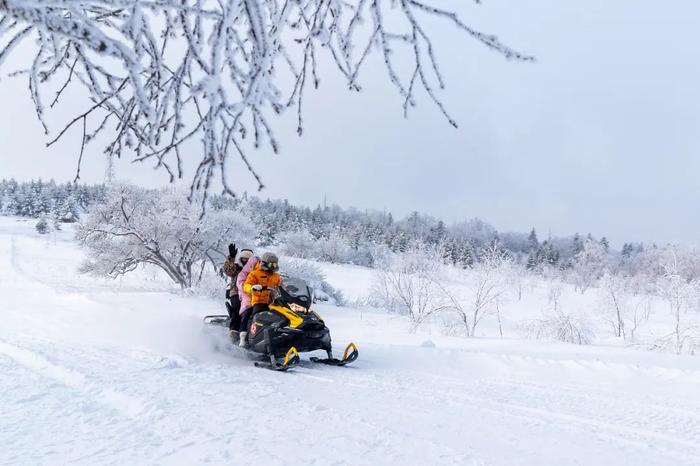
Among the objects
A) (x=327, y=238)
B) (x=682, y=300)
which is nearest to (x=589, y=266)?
(x=327, y=238)

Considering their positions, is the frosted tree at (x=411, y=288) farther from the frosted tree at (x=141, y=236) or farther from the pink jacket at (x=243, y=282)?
the pink jacket at (x=243, y=282)

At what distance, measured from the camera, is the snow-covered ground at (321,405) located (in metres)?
4.32

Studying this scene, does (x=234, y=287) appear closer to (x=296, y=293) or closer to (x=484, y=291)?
(x=296, y=293)

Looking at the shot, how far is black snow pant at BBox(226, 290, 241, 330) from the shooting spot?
30.6ft

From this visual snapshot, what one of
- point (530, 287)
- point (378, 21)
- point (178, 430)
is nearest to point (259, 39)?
point (378, 21)

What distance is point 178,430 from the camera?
4547 mm

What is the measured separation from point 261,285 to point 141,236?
65.4ft

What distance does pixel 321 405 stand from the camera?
5766 mm

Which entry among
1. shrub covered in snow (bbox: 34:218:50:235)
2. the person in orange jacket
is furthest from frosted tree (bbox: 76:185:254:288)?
shrub covered in snow (bbox: 34:218:50:235)

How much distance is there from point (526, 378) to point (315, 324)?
3414mm

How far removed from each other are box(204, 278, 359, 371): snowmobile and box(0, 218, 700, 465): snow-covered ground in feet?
1.05

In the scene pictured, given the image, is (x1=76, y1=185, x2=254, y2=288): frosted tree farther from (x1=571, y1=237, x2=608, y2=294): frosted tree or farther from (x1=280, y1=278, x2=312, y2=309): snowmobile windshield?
(x1=571, y1=237, x2=608, y2=294): frosted tree

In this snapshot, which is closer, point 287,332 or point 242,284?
point 287,332

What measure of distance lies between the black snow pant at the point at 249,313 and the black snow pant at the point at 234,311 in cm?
38
